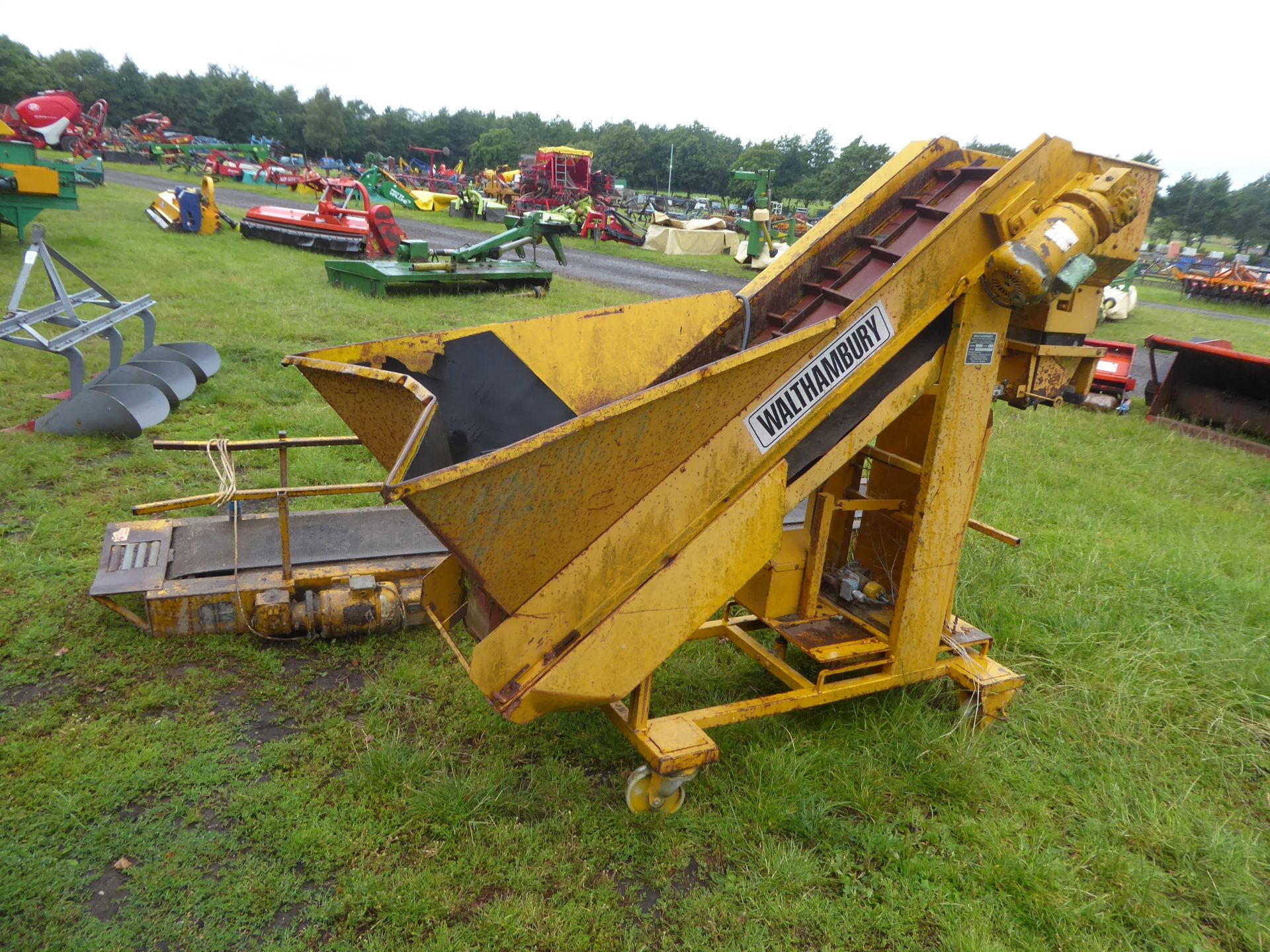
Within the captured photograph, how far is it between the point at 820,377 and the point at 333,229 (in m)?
15.3

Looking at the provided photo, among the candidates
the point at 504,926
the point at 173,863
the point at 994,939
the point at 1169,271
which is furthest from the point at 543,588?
the point at 1169,271

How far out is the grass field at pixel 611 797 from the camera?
2451 millimetres

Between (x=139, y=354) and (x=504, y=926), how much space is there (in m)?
6.70

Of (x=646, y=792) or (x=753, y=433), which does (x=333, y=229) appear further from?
(x=646, y=792)

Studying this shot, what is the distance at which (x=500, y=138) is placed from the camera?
5228 cm

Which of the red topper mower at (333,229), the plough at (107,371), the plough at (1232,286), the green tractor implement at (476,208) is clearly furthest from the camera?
the green tractor implement at (476,208)

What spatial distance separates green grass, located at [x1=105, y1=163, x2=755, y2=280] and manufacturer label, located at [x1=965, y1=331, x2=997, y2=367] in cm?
1611

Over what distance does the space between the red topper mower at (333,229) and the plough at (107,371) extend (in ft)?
27.8

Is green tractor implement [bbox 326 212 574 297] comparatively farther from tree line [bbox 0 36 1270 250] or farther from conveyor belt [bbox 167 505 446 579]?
tree line [bbox 0 36 1270 250]

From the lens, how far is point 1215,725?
3.51 metres

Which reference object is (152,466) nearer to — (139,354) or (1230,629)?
(139,354)

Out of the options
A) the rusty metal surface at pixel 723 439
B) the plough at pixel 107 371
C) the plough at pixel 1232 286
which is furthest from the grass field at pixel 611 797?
the plough at pixel 1232 286

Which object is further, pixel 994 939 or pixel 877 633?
pixel 877 633

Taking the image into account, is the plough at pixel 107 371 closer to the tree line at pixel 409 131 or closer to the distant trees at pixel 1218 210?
the tree line at pixel 409 131
